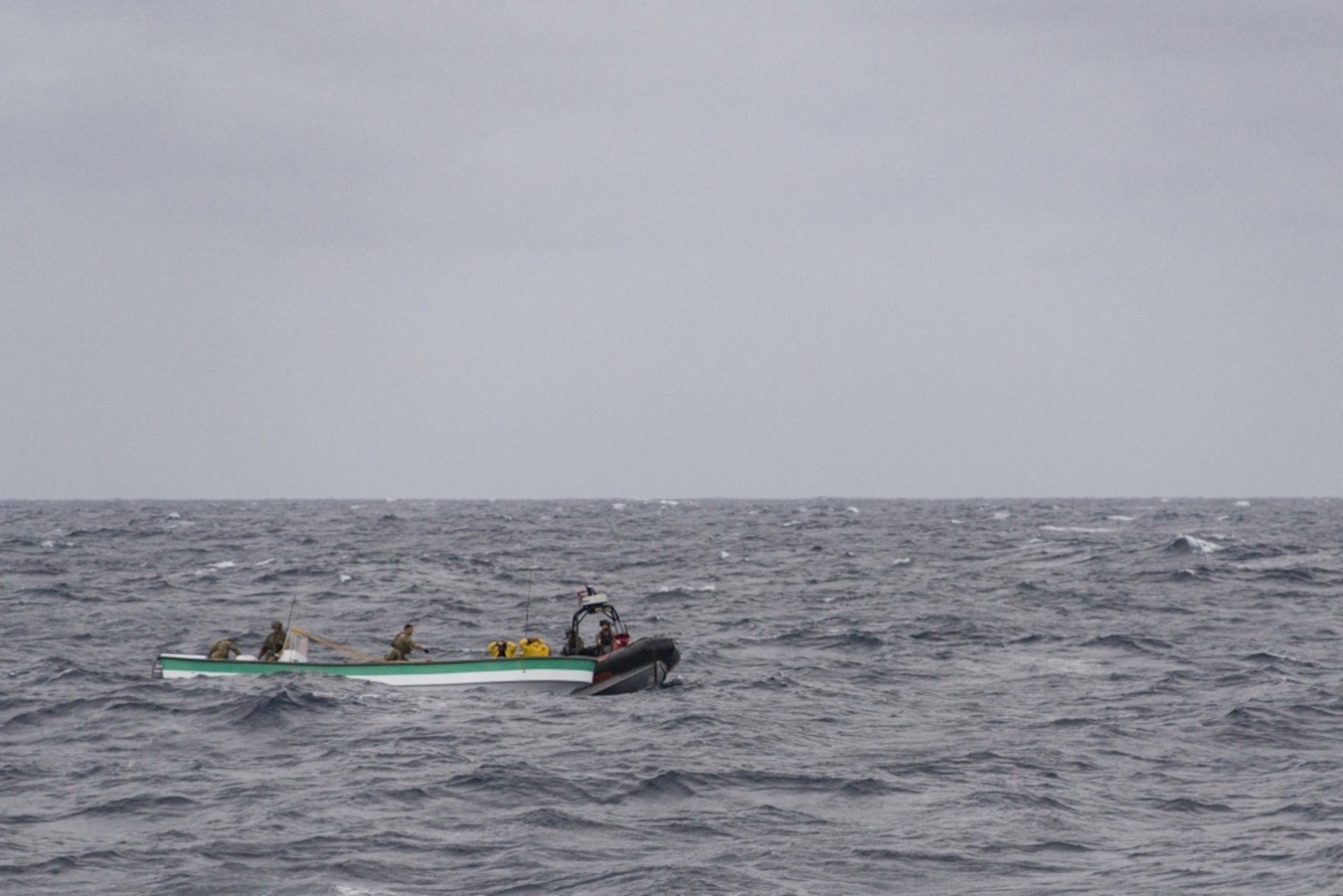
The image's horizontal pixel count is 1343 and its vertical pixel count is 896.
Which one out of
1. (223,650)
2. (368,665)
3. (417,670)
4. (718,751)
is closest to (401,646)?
(368,665)

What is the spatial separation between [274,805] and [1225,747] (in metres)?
16.1

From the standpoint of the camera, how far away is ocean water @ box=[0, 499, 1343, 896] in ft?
60.0

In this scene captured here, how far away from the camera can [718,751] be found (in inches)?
1009

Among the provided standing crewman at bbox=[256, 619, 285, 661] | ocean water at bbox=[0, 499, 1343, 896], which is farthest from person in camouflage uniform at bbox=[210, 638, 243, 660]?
ocean water at bbox=[0, 499, 1343, 896]

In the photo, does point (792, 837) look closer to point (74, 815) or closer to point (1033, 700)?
point (74, 815)

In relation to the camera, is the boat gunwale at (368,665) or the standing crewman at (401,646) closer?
the boat gunwale at (368,665)

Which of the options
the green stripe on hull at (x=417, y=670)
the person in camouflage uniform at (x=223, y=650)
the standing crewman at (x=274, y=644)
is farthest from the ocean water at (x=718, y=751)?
the standing crewman at (x=274, y=644)

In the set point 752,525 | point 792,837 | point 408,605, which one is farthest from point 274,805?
point 752,525

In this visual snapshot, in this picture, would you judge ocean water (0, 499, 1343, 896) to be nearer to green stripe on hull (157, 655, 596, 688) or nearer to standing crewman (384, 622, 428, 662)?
green stripe on hull (157, 655, 596, 688)

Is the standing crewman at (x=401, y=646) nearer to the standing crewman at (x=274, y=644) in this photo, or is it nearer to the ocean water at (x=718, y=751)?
the ocean water at (x=718, y=751)

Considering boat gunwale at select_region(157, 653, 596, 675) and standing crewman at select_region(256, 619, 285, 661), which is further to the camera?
standing crewman at select_region(256, 619, 285, 661)

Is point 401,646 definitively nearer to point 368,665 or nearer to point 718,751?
point 368,665

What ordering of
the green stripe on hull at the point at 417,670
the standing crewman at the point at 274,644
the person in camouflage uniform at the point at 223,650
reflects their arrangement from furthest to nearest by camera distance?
1. the standing crewman at the point at 274,644
2. the person in camouflage uniform at the point at 223,650
3. the green stripe on hull at the point at 417,670

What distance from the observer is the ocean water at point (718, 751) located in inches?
720
